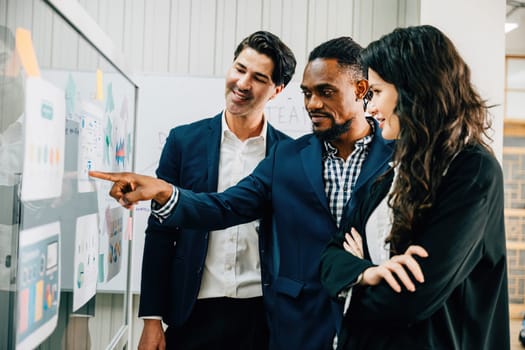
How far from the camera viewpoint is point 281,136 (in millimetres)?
1793

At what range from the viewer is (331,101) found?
1.50 metres

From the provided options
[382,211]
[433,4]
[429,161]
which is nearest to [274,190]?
[382,211]

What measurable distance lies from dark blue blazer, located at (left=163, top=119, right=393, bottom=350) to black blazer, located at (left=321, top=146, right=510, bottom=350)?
0.32 m

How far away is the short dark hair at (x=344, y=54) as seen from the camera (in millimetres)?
1510

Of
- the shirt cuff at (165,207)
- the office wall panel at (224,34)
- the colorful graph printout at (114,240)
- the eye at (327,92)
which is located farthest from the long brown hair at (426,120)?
the office wall panel at (224,34)

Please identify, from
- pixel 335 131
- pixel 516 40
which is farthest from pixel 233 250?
pixel 516 40

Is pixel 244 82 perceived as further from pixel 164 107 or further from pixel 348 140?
pixel 164 107

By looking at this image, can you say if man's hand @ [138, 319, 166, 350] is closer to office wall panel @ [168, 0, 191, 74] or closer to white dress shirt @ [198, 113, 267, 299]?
→ white dress shirt @ [198, 113, 267, 299]

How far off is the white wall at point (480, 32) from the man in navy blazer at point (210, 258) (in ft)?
3.92

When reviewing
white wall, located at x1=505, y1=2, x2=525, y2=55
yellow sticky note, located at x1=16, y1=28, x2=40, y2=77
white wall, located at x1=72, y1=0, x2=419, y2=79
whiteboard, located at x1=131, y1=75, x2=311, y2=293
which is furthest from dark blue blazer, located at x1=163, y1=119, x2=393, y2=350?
white wall, located at x1=505, y1=2, x2=525, y2=55

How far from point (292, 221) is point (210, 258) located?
1.13 ft

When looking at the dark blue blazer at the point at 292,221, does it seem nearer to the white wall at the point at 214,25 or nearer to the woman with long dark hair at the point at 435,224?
the woman with long dark hair at the point at 435,224

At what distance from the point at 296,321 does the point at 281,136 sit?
68 centimetres

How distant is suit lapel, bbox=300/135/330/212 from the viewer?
1.40 metres
